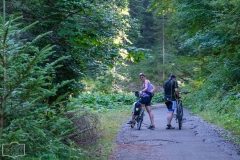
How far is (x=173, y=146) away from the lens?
26.1ft

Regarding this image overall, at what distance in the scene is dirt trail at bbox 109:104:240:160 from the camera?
6.88 m

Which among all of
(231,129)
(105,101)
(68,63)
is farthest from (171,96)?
(105,101)

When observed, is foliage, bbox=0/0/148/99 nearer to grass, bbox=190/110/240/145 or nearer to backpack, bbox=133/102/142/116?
backpack, bbox=133/102/142/116

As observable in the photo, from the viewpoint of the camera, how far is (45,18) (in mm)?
7066

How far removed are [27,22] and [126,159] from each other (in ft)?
12.0

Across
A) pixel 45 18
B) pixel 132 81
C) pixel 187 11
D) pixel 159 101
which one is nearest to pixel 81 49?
pixel 45 18

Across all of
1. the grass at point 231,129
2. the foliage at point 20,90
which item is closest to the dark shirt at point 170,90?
the grass at point 231,129

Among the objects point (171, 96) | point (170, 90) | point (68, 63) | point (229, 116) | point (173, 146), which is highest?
point (68, 63)

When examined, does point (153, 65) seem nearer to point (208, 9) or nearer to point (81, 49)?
point (208, 9)

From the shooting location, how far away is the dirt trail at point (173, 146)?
6.88m

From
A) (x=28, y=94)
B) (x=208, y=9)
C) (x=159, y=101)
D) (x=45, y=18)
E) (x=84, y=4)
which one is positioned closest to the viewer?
(x=28, y=94)

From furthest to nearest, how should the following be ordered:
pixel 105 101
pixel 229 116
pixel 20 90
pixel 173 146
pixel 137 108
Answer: pixel 105 101 → pixel 229 116 → pixel 137 108 → pixel 173 146 → pixel 20 90

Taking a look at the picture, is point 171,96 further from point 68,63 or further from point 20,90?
point 20,90

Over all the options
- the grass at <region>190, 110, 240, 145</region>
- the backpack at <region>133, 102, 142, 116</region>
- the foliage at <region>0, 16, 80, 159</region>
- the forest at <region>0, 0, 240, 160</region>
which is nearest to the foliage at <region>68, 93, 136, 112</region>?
the forest at <region>0, 0, 240, 160</region>
